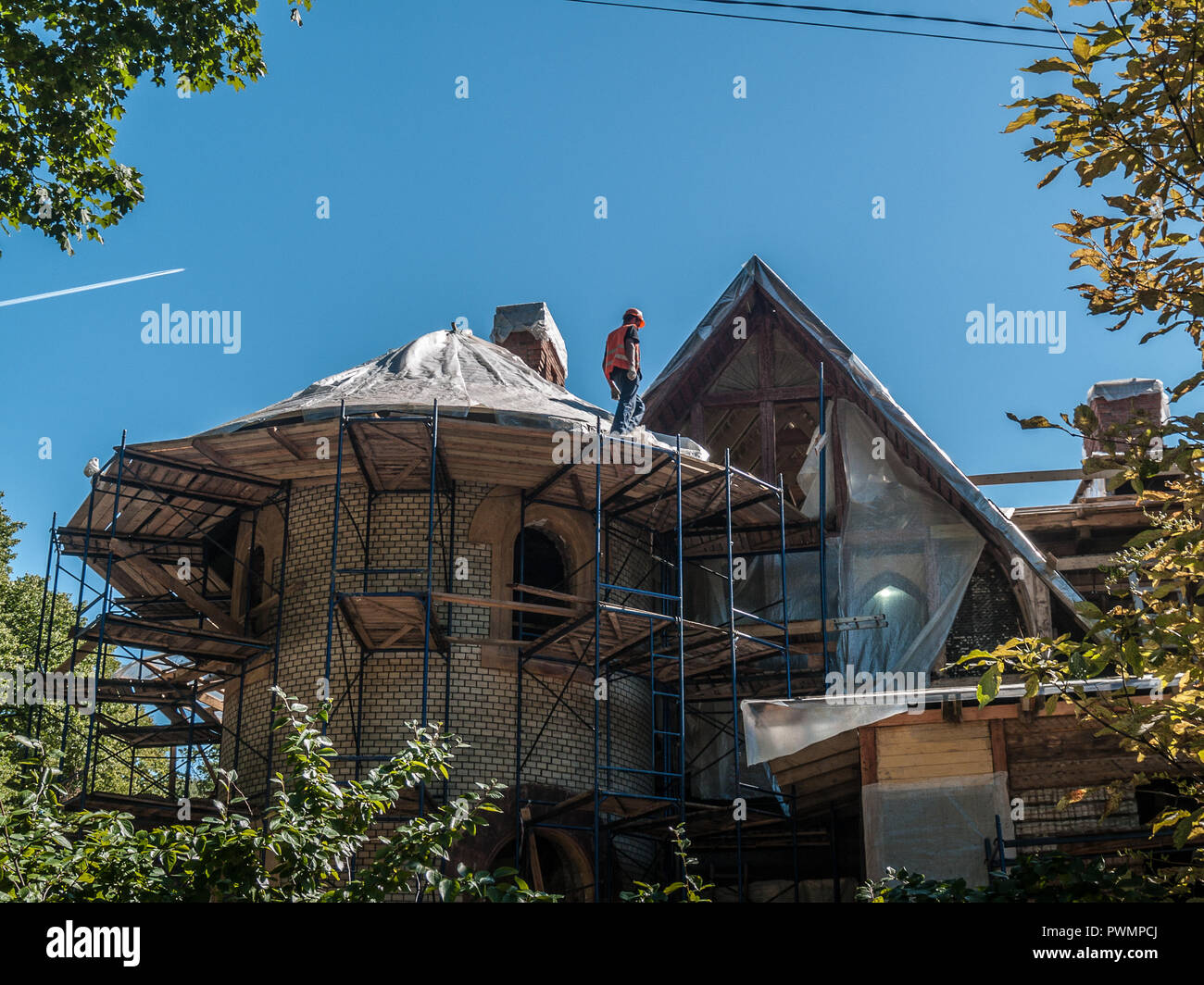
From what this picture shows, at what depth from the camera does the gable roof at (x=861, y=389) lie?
18125 millimetres

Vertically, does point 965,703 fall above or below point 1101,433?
below

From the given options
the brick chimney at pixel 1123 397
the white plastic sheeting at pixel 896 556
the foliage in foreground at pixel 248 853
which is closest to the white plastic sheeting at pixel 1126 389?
the brick chimney at pixel 1123 397

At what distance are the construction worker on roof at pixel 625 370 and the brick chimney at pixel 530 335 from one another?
5.49 meters

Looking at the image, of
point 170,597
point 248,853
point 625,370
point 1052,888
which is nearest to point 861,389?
point 625,370

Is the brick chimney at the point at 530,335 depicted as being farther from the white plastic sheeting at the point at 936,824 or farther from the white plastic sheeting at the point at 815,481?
the white plastic sheeting at the point at 936,824

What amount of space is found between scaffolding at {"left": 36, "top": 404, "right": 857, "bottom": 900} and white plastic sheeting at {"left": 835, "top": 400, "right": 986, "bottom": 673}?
887 mm

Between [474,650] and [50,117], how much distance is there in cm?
865

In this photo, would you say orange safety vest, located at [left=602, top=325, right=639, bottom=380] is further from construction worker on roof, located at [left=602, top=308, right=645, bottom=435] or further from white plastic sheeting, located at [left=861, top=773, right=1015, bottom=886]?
white plastic sheeting, located at [left=861, top=773, right=1015, bottom=886]

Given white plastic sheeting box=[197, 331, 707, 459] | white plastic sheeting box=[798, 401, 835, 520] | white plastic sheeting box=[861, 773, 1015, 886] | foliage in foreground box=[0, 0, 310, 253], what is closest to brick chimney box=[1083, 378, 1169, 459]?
white plastic sheeting box=[798, 401, 835, 520]

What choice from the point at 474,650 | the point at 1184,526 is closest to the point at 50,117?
the point at 474,650
